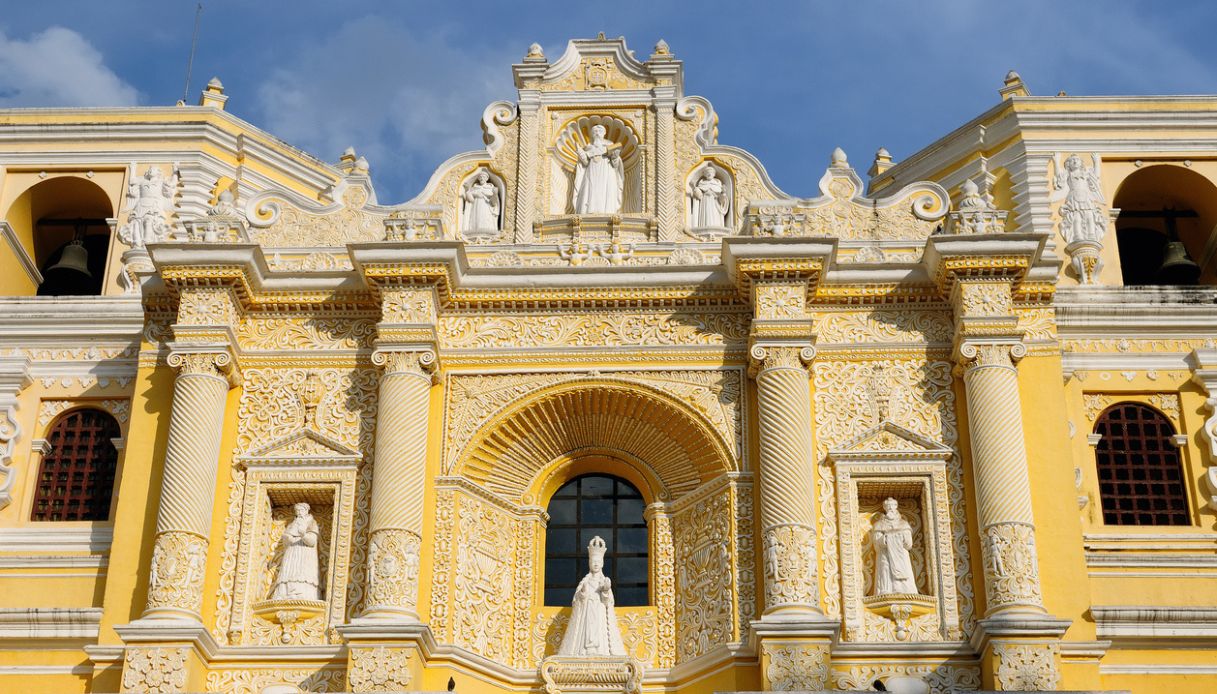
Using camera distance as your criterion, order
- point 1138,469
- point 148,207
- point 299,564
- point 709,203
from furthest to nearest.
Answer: point 148,207
point 709,203
point 1138,469
point 299,564

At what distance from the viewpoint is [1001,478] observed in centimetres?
2136

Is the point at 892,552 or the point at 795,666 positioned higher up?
the point at 892,552

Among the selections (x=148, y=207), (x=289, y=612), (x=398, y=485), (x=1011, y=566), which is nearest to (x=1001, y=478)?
(x=1011, y=566)

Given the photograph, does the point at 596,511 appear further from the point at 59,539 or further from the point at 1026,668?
the point at 59,539

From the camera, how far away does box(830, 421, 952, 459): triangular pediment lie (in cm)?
2203

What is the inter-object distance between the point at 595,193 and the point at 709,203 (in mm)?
1552

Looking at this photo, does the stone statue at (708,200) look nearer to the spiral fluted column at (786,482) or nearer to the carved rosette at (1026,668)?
the spiral fluted column at (786,482)

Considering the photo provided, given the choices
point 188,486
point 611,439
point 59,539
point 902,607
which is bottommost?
point 902,607

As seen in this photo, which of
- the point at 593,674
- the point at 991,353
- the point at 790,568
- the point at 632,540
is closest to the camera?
the point at 790,568

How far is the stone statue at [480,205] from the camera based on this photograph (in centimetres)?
2438

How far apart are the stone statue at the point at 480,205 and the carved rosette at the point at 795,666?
722 cm

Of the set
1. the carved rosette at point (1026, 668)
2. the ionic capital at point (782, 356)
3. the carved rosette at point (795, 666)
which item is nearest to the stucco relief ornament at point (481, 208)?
the ionic capital at point (782, 356)

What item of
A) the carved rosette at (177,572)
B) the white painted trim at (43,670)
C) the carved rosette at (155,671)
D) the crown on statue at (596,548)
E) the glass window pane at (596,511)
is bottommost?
the carved rosette at (155,671)

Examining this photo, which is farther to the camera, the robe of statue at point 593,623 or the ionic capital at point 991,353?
the ionic capital at point 991,353
